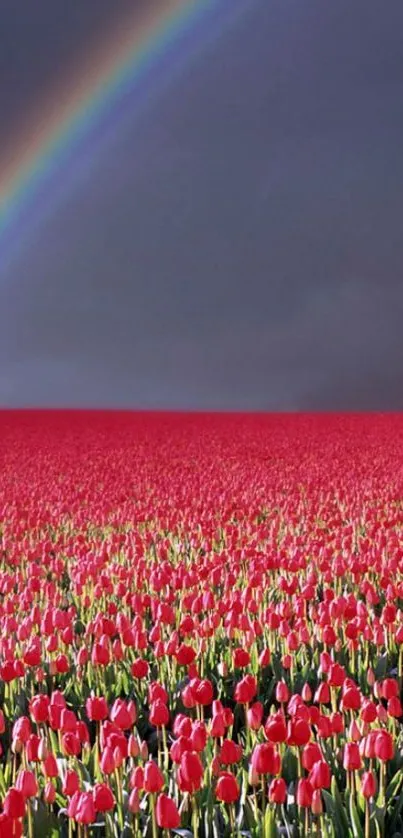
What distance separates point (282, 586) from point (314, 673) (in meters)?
1.08

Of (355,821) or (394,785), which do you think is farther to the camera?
(394,785)

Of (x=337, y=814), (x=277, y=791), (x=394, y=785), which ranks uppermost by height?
(x=277, y=791)

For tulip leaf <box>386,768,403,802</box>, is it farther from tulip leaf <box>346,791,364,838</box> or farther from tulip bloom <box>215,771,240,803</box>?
tulip bloom <box>215,771,240,803</box>

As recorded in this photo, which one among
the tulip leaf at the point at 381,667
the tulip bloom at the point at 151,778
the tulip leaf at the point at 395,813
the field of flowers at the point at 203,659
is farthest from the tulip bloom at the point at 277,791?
the tulip leaf at the point at 381,667

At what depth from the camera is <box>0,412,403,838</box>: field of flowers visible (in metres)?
2.98

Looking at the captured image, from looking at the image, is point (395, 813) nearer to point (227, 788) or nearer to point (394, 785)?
point (394, 785)

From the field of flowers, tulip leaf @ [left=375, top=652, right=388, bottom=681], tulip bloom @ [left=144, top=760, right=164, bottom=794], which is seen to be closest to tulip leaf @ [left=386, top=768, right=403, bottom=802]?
the field of flowers

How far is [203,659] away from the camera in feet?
16.1

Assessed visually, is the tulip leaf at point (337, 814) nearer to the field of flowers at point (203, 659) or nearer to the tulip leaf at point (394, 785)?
the field of flowers at point (203, 659)

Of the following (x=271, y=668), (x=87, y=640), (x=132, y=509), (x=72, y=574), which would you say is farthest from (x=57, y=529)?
(x=271, y=668)

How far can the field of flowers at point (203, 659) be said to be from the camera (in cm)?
298

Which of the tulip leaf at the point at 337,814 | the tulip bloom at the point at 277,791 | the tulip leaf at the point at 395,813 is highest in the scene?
the tulip bloom at the point at 277,791

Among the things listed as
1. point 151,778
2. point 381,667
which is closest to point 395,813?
point 151,778

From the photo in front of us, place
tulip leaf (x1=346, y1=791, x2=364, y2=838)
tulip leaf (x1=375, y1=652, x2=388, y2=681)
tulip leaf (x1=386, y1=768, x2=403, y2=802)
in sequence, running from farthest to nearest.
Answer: tulip leaf (x1=375, y1=652, x2=388, y2=681) → tulip leaf (x1=386, y1=768, x2=403, y2=802) → tulip leaf (x1=346, y1=791, x2=364, y2=838)
